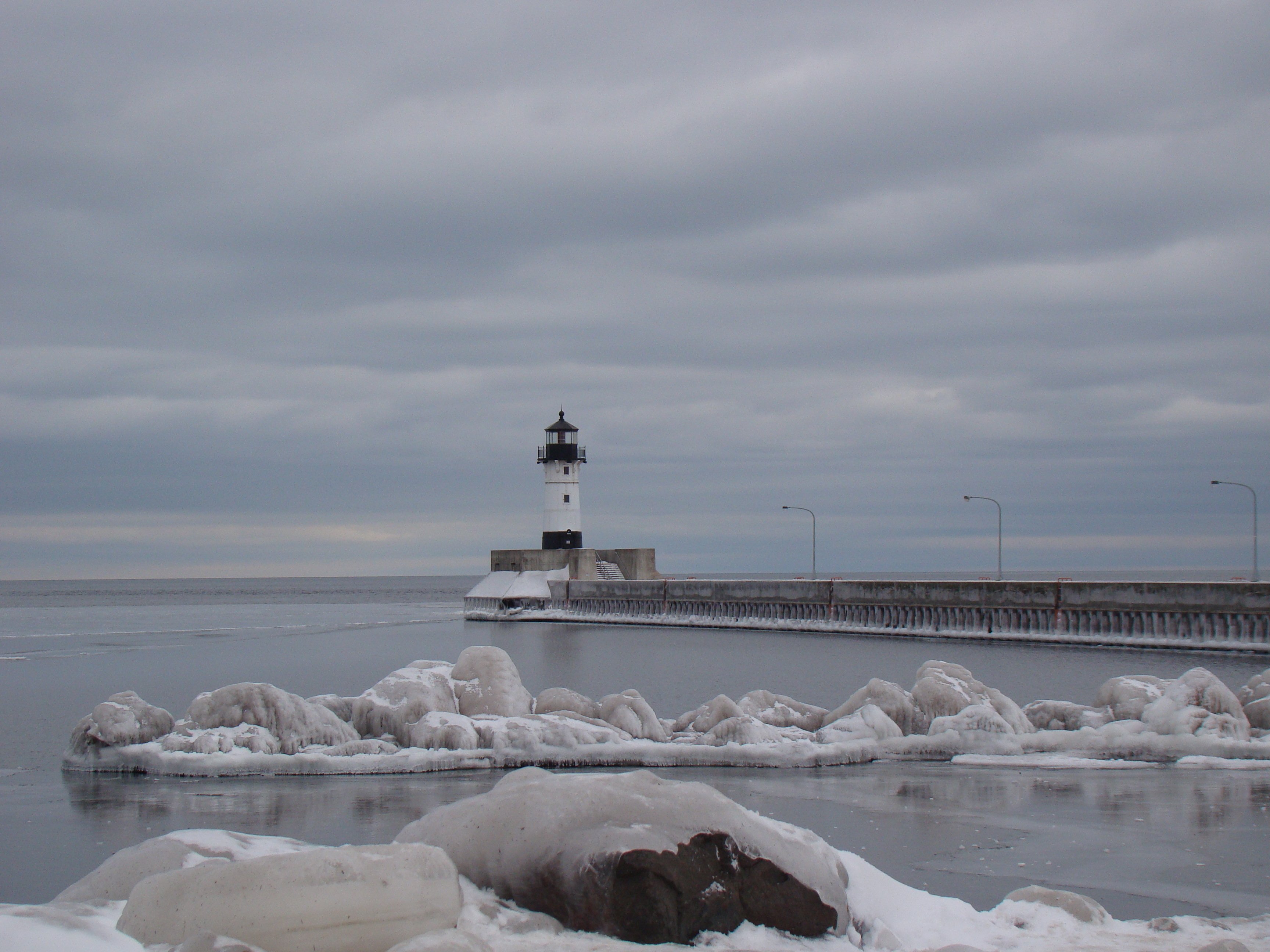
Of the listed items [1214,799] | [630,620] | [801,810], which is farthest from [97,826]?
[630,620]

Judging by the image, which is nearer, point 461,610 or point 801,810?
point 801,810

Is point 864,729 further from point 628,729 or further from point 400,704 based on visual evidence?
→ point 400,704

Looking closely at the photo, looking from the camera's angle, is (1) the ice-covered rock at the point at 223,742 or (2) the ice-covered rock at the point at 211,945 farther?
(1) the ice-covered rock at the point at 223,742

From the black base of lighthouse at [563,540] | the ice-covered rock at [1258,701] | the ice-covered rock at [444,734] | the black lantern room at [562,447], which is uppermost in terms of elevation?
the black lantern room at [562,447]

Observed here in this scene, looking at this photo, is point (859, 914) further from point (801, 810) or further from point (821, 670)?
point (821, 670)

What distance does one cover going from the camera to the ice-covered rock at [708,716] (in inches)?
678

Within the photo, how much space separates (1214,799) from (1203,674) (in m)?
4.48

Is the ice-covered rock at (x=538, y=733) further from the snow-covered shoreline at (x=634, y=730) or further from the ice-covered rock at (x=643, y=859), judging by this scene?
the ice-covered rock at (x=643, y=859)

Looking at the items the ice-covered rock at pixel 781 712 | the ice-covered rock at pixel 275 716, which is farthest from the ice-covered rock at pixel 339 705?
the ice-covered rock at pixel 781 712

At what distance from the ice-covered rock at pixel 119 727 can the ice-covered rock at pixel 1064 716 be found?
12.5 metres

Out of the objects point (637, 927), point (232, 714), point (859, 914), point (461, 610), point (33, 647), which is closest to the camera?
point (637, 927)

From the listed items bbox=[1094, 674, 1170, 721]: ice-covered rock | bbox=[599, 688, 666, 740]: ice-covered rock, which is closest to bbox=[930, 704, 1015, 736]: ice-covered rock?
bbox=[1094, 674, 1170, 721]: ice-covered rock

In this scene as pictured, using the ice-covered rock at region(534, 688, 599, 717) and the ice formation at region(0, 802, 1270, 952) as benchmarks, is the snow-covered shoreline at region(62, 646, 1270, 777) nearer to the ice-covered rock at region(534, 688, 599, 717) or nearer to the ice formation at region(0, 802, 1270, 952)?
the ice-covered rock at region(534, 688, 599, 717)

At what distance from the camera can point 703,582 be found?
6094 cm
